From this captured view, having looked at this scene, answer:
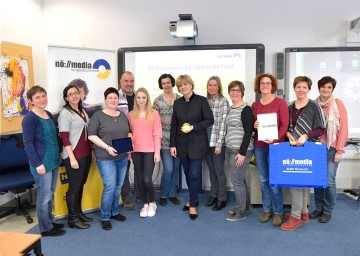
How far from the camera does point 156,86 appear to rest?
434cm

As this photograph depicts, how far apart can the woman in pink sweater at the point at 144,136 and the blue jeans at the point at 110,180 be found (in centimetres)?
20

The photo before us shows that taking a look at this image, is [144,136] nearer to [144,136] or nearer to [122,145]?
[144,136]

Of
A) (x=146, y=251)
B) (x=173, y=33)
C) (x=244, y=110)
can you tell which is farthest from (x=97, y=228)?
(x=173, y=33)

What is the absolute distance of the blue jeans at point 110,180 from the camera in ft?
10.1

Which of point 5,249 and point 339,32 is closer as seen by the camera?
point 5,249

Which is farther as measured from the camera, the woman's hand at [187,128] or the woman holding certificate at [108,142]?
the woman's hand at [187,128]

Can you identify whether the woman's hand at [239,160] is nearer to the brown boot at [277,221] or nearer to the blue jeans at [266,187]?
the blue jeans at [266,187]

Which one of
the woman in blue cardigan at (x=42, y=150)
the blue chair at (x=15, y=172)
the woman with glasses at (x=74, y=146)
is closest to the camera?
the woman in blue cardigan at (x=42, y=150)

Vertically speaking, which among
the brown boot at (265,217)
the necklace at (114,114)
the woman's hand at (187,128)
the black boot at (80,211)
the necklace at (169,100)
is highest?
the necklace at (169,100)

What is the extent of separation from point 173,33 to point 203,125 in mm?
1472

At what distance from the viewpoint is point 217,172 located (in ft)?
12.0

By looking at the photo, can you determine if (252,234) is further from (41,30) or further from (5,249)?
(41,30)

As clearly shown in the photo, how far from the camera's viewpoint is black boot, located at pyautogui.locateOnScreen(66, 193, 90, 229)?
10.3 ft

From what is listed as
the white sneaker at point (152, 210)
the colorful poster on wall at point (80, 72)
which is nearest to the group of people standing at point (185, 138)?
the white sneaker at point (152, 210)
